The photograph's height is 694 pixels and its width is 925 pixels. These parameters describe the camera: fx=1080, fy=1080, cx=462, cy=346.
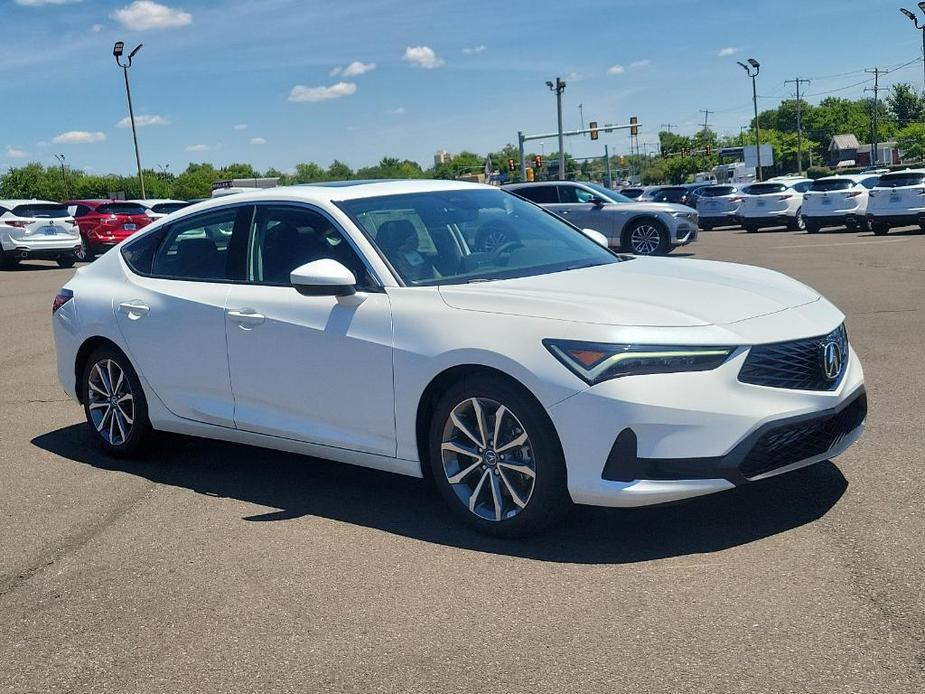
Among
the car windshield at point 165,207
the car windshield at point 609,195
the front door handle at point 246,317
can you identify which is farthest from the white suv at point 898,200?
the front door handle at point 246,317

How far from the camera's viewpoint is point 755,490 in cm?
529

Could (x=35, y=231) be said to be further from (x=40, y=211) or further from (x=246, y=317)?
(x=246, y=317)

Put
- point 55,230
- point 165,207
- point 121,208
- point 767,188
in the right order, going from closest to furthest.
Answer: point 55,230 → point 121,208 → point 165,207 → point 767,188

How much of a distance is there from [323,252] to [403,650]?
2.43 meters

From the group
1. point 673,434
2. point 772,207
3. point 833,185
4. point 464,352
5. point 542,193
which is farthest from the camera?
point 772,207

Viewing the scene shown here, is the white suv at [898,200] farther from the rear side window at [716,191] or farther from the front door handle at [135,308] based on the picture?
the front door handle at [135,308]

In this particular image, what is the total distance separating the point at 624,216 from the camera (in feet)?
71.8

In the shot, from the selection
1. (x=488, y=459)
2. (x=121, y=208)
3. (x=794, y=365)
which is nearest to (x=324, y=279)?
(x=488, y=459)

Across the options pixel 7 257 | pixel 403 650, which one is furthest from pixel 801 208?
pixel 403 650

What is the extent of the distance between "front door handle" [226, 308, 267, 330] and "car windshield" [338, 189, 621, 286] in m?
0.72

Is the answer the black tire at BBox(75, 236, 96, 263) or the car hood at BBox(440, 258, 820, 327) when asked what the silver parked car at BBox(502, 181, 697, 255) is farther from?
the car hood at BBox(440, 258, 820, 327)

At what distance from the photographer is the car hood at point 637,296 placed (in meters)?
4.52

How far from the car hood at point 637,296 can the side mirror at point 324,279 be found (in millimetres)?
457

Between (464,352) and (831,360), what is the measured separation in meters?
1.60
